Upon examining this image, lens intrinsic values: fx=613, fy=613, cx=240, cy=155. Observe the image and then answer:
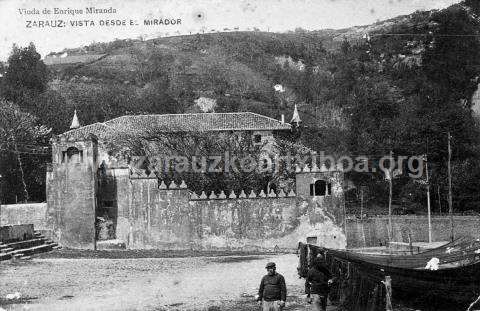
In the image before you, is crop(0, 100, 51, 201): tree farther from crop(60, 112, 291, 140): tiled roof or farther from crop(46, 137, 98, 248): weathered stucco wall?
crop(46, 137, 98, 248): weathered stucco wall

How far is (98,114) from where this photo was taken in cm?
6950

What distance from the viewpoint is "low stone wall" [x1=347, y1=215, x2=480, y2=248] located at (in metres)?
41.0

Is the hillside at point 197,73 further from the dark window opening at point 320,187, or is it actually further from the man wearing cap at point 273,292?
the man wearing cap at point 273,292

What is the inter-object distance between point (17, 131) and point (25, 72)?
2240 cm

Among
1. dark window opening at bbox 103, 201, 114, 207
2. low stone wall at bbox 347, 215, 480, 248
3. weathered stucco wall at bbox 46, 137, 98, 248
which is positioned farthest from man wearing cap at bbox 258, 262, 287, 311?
low stone wall at bbox 347, 215, 480, 248

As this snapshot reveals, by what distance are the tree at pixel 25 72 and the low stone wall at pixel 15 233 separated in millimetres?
Answer: 37225

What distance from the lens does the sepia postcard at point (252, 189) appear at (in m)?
16.4

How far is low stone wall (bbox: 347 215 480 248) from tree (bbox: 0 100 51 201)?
1001 inches

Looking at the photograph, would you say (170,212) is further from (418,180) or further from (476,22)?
(476,22)

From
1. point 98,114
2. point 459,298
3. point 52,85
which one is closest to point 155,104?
point 98,114

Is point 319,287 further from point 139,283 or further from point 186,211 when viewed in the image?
point 186,211

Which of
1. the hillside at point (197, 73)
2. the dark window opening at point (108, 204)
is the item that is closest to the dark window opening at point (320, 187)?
the dark window opening at point (108, 204)

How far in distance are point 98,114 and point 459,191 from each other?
40134mm

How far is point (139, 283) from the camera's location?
19.8 meters
